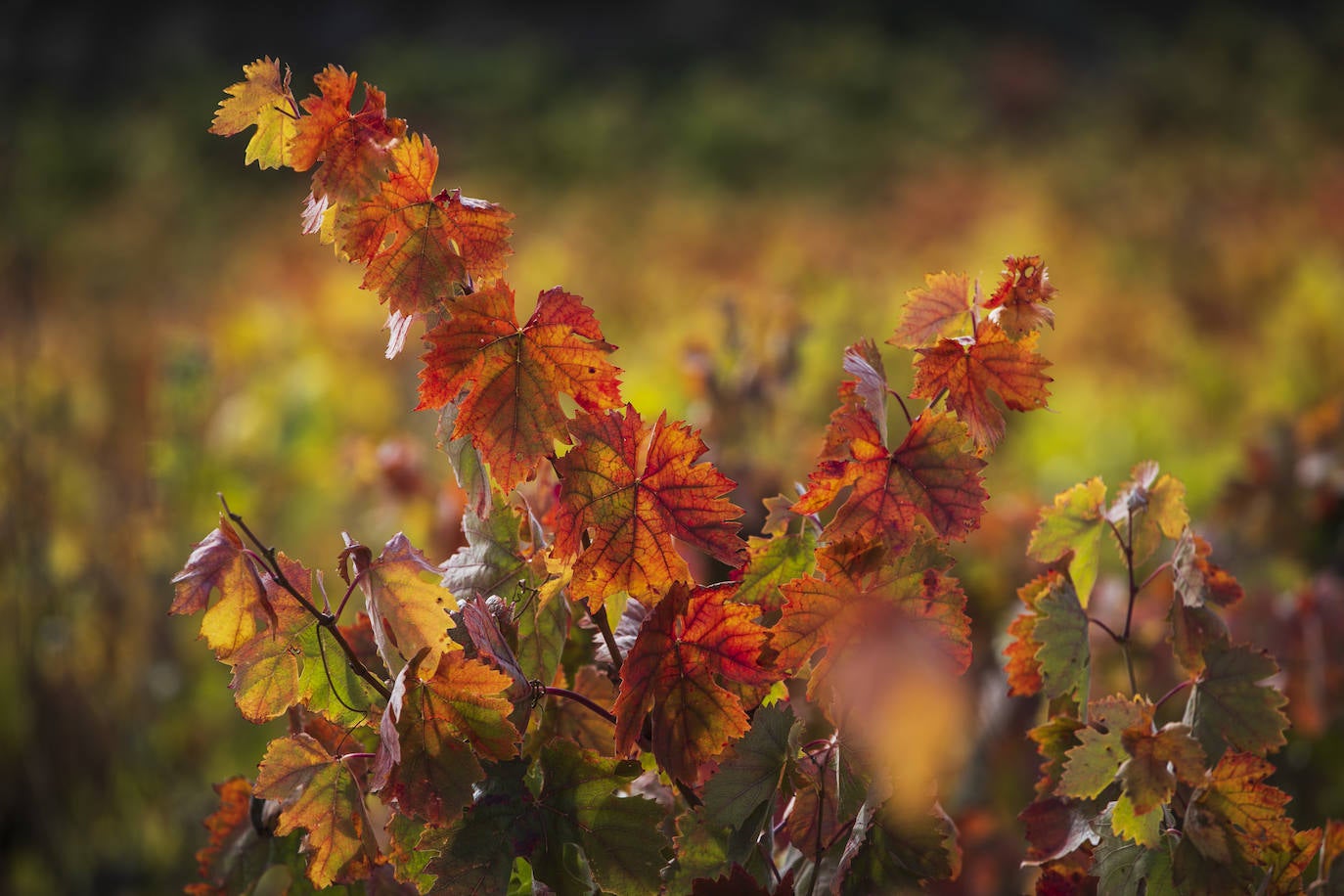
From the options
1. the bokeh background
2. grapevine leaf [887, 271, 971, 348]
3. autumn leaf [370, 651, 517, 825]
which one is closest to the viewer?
autumn leaf [370, 651, 517, 825]

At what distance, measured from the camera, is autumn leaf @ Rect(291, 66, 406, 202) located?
24.7 inches

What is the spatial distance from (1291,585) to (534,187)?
21.8 ft

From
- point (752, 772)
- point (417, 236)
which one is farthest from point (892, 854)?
point (417, 236)

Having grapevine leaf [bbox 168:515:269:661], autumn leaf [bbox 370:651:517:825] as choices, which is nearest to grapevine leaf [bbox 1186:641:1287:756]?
autumn leaf [bbox 370:651:517:825]

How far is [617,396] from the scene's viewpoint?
2.07ft

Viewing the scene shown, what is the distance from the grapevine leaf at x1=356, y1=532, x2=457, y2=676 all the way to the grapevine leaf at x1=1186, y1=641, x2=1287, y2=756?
0.45m

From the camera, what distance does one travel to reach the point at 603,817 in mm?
626

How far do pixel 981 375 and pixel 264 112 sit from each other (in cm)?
41

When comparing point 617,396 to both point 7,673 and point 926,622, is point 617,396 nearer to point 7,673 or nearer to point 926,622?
point 926,622

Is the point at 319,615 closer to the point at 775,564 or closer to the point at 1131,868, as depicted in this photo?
the point at 775,564

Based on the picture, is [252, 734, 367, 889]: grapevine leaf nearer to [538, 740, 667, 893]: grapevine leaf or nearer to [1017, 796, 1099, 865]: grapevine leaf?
[538, 740, 667, 893]: grapevine leaf

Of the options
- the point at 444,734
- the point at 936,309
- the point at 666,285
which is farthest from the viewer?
the point at 666,285

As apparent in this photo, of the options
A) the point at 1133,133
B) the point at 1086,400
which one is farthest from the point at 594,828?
the point at 1133,133

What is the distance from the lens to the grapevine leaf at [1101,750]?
66 cm
